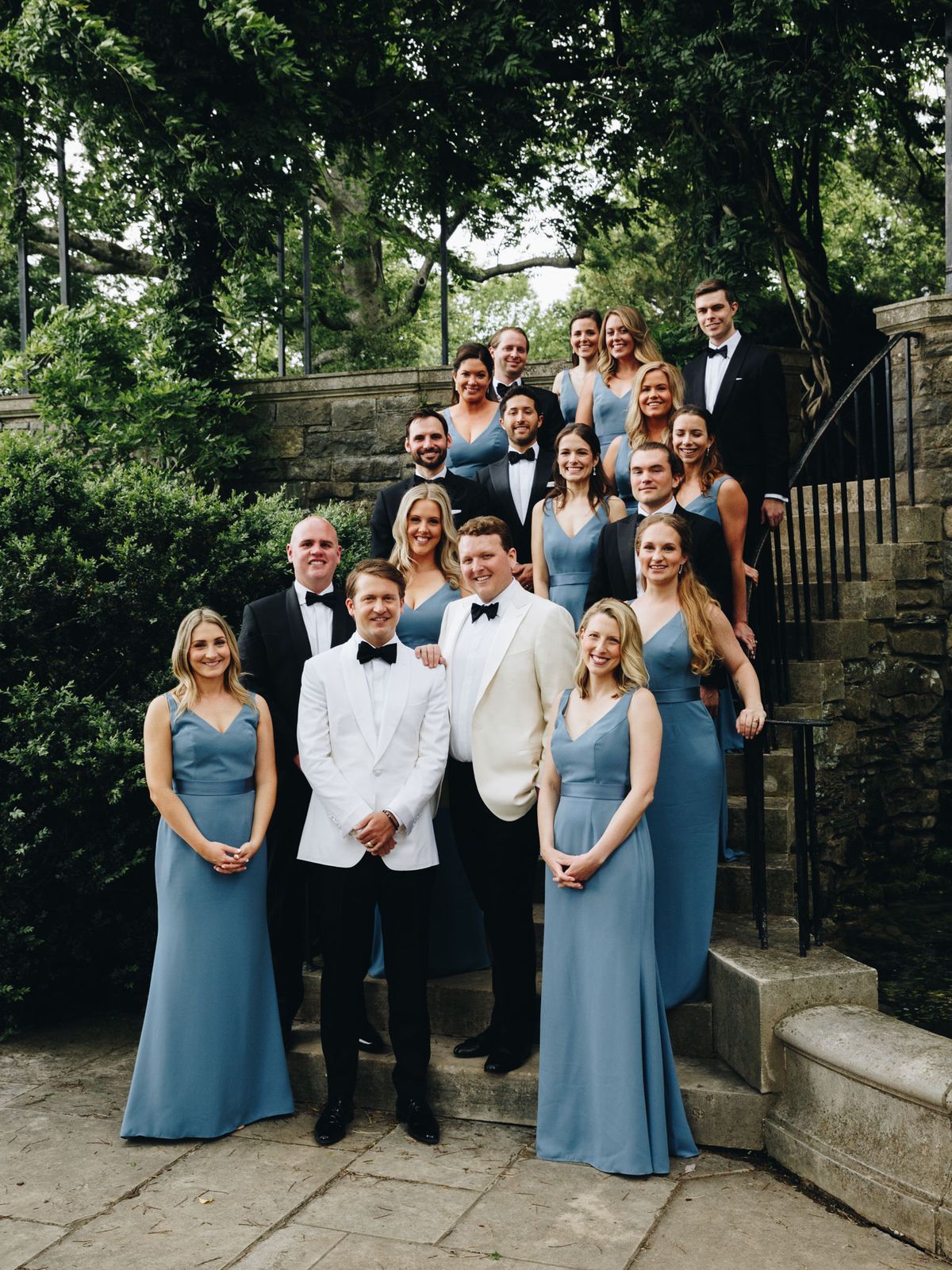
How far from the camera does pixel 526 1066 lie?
402 cm

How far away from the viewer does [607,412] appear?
5.41 meters

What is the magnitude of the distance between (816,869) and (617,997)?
38.6 inches

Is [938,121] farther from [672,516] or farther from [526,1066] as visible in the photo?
[526,1066]

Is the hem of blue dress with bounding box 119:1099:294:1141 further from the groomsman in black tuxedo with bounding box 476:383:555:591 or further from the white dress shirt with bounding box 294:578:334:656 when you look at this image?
the groomsman in black tuxedo with bounding box 476:383:555:591

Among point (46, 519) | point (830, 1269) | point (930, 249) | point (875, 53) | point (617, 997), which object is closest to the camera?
point (830, 1269)

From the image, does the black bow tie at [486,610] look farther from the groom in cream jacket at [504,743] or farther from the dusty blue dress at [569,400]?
the dusty blue dress at [569,400]

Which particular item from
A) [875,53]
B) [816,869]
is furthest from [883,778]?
[875,53]

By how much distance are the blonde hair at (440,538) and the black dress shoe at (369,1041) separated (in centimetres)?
170

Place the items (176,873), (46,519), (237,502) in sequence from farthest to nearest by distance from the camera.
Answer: (237,502)
(46,519)
(176,873)

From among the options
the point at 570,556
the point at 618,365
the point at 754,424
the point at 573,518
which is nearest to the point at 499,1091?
the point at 570,556

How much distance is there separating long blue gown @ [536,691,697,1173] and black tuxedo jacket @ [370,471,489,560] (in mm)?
1491

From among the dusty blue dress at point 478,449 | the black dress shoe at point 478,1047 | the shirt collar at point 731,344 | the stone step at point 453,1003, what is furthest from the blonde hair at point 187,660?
the shirt collar at point 731,344

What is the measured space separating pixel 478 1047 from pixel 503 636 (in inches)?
59.1

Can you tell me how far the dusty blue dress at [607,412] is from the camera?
536 cm
